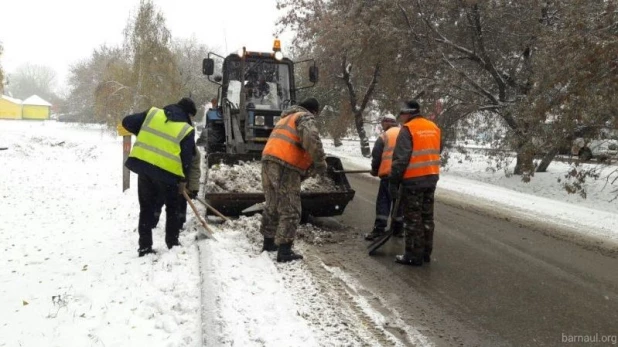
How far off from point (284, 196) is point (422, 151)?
5.35 feet

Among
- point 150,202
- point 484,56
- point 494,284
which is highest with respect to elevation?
point 484,56

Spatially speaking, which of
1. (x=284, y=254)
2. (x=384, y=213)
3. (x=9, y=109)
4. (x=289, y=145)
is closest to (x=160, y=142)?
(x=289, y=145)

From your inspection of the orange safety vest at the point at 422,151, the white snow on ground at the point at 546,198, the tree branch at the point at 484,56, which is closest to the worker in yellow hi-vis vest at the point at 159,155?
the orange safety vest at the point at 422,151

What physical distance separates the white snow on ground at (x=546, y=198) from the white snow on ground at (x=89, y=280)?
688cm

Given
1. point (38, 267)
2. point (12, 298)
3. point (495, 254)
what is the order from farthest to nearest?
point (495, 254)
point (38, 267)
point (12, 298)

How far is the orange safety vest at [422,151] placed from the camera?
514 cm

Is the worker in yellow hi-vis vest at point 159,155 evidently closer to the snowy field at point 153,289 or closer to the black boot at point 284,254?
the snowy field at point 153,289

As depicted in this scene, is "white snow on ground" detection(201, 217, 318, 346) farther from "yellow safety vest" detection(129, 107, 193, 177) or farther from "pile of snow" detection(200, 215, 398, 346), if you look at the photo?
"yellow safety vest" detection(129, 107, 193, 177)

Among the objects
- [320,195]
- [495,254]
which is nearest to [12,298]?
[320,195]

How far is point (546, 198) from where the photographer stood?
43.2 feet

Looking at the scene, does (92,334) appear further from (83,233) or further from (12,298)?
(83,233)

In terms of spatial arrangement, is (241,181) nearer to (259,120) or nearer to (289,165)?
(289,165)

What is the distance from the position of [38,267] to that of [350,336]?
3.58 metres

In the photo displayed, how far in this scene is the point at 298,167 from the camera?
505 cm
